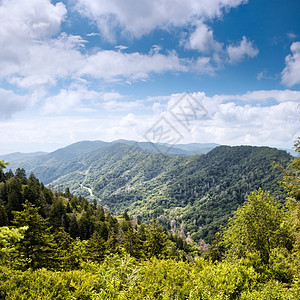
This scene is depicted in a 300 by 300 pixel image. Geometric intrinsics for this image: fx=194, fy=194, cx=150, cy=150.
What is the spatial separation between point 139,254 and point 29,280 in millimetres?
30953

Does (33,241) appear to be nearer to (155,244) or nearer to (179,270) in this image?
(179,270)

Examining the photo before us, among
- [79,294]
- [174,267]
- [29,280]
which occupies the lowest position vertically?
[174,267]

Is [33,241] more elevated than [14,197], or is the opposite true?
[33,241]

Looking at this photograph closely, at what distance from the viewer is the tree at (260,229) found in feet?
80.8

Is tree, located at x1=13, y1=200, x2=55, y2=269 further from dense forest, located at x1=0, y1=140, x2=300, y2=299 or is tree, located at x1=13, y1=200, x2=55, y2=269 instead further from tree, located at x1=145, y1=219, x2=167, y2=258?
tree, located at x1=145, y1=219, x2=167, y2=258

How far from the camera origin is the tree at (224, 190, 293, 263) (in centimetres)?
2462

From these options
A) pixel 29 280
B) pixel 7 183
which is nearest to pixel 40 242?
pixel 29 280

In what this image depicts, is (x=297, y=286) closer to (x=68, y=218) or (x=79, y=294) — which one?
(x=79, y=294)

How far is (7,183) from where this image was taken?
228 feet

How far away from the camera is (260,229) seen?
2611 cm

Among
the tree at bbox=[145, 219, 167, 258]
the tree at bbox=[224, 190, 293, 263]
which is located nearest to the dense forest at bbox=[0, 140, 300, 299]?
Answer: the tree at bbox=[224, 190, 293, 263]

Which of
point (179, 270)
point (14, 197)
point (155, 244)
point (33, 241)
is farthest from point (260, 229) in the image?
point (14, 197)

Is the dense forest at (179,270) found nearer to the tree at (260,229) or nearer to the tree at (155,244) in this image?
the tree at (260,229)

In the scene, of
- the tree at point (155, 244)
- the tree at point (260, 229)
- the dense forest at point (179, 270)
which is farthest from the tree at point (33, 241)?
the tree at point (260, 229)
